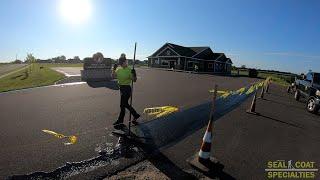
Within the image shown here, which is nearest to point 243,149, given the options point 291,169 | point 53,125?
point 291,169

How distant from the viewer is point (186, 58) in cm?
5953

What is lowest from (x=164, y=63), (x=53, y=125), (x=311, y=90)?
(x=53, y=125)

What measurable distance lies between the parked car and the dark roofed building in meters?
39.9

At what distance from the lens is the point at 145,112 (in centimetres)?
1159

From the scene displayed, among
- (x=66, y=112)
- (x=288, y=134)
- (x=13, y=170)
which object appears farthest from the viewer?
(x=66, y=112)

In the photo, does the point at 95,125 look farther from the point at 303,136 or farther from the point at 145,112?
the point at 303,136

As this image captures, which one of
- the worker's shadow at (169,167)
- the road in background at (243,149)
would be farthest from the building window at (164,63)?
the worker's shadow at (169,167)

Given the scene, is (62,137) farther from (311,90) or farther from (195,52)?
(195,52)

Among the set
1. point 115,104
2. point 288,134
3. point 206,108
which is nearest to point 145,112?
point 115,104

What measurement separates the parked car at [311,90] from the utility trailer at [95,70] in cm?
1477

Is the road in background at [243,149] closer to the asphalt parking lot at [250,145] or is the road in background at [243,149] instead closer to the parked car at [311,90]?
the asphalt parking lot at [250,145]

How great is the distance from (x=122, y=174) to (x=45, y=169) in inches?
56.7

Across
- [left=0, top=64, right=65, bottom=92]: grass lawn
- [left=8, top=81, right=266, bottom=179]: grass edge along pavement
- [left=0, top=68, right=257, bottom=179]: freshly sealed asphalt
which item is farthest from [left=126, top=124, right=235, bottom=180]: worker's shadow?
[left=0, top=64, right=65, bottom=92]: grass lawn

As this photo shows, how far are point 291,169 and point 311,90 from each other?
11872 mm
